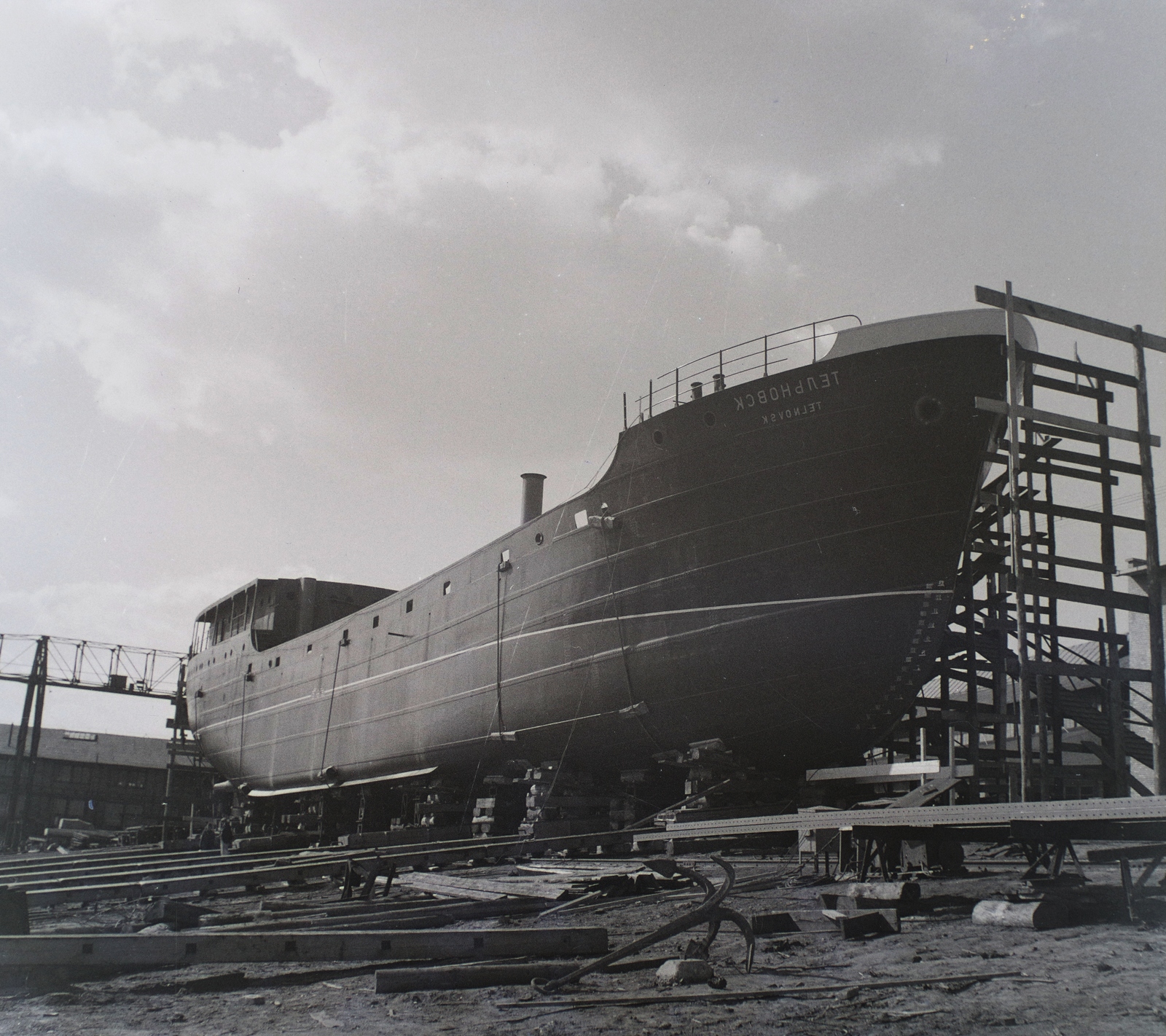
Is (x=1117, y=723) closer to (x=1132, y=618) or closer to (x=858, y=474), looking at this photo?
(x=858, y=474)

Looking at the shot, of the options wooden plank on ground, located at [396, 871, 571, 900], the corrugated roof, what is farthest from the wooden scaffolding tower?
the corrugated roof

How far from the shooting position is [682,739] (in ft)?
44.2

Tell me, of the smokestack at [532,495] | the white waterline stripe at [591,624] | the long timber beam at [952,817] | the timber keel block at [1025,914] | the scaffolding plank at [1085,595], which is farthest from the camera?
the smokestack at [532,495]

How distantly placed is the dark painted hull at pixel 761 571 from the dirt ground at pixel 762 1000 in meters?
6.48

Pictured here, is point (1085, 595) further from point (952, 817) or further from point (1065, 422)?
point (952, 817)

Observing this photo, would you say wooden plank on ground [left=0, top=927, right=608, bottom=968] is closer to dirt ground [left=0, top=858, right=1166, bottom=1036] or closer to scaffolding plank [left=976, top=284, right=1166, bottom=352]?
dirt ground [left=0, top=858, right=1166, bottom=1036]

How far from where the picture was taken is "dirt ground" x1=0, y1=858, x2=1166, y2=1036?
3689 millimetres

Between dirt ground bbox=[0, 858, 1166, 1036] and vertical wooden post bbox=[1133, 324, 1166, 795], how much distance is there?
10.5 ft

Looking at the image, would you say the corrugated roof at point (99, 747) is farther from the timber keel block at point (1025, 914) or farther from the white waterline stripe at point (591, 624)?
the timber keel block at point (1025, 914)

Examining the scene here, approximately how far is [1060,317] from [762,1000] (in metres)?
8.30

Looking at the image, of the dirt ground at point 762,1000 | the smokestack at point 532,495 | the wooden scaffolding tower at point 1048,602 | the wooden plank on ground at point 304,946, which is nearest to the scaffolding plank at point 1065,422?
the wooden scaffolding tower at point 1048,602

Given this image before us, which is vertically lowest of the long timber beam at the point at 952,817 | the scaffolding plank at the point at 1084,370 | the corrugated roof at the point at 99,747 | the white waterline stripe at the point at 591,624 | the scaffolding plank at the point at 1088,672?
the corrugated roof at the point at 99,747

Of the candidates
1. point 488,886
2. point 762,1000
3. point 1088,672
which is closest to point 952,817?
point 762,1000

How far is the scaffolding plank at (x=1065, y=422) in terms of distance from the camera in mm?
9461
